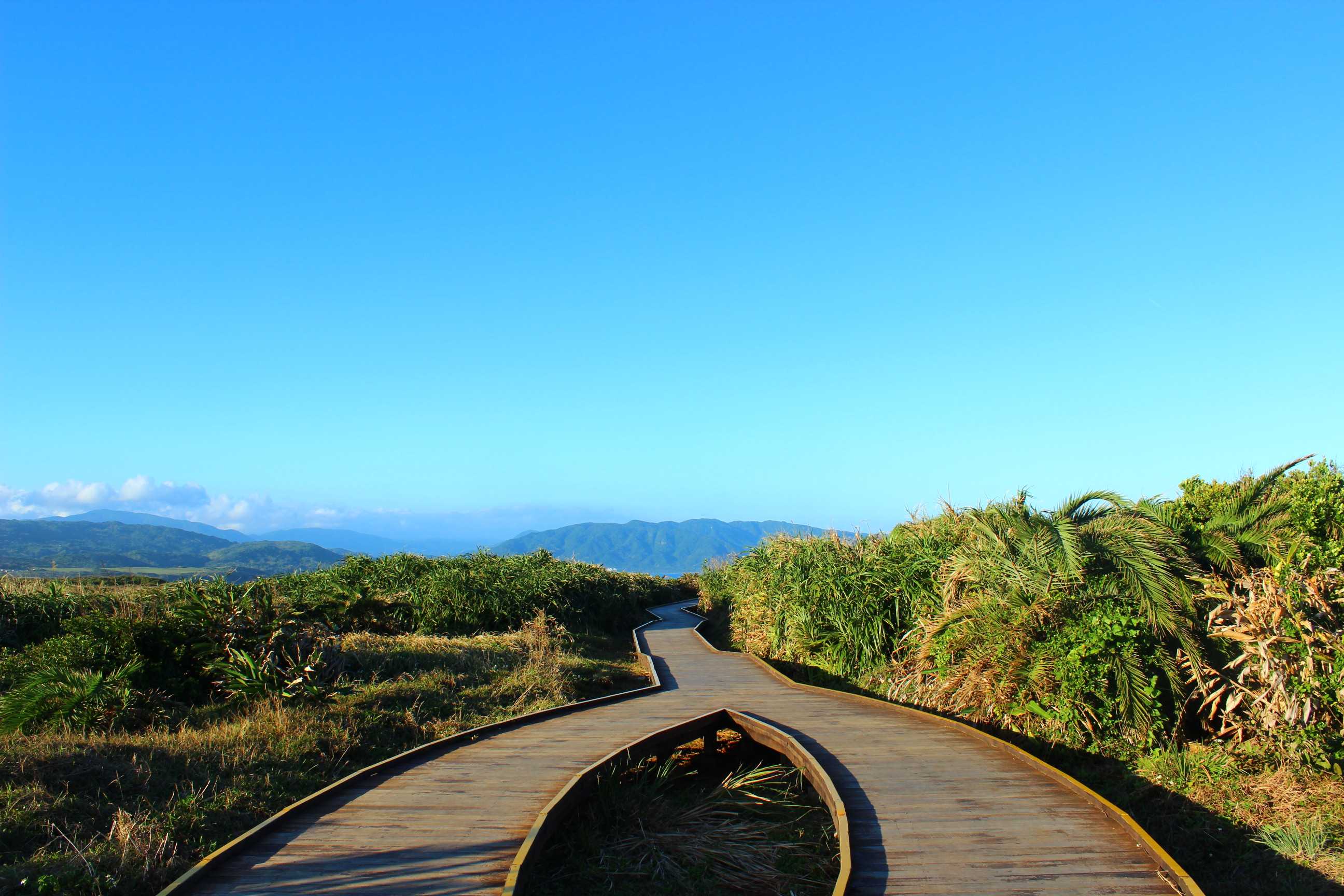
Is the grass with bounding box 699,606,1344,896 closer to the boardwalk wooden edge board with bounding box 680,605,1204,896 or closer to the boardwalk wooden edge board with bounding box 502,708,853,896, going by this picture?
the boardwalk wooden edge board with bounding box 680,605,1204,896

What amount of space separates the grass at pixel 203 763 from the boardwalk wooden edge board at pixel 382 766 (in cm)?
31

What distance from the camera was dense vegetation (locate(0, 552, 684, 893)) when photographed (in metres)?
5.23

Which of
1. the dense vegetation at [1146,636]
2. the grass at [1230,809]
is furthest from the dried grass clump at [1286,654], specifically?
the grass at [1230,809]

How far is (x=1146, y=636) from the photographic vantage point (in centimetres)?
749

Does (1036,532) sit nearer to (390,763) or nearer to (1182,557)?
(1182,557)

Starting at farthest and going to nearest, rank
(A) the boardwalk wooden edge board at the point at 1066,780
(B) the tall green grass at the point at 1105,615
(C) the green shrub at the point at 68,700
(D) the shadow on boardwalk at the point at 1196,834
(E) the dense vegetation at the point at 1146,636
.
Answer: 1. (C) the green shrub at the point at 68,700
2. (B) the tall green grass at the point at 1105,615
3. (E) the dense vegetation at the point at 1146,636
4. (D) the shadow on boardwalk at the point at 1196,834
5. (A) the boardwalk wooden edge board at the point at 1066,780

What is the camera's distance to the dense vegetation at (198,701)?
5.23 meters

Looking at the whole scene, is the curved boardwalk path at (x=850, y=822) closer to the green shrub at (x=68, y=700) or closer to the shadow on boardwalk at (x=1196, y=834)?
the shadow on boardwalk at (x=1196, y=834)

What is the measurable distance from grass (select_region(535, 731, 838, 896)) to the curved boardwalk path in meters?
0.35

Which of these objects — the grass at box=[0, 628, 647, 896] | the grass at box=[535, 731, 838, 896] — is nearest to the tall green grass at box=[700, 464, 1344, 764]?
the grass at box=[535, 731, 838, 896]

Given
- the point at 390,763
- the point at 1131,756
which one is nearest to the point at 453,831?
the point at 390,763

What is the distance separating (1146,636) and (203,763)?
8.59 metres

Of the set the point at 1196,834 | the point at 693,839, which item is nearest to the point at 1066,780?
the point at 1196,834

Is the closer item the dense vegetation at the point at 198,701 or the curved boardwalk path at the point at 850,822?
the curved boardwalk path at the point at 850,822
